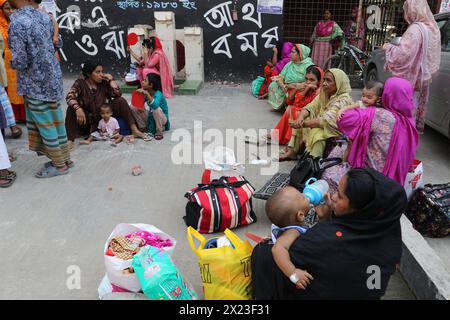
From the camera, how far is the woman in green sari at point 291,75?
227 inches

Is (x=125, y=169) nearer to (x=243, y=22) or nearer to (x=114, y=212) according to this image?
(x=114, y=212)

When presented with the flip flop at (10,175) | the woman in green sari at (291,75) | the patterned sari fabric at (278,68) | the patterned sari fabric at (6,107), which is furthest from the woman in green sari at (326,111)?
the patterned sari fabric at (6,107)

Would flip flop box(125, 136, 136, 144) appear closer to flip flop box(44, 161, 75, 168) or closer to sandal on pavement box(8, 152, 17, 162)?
flip flop box(44, 161, 75, 168)

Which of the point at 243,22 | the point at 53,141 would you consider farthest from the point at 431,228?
the point at 243,22

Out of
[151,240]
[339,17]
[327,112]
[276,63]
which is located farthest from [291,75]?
[151,240]

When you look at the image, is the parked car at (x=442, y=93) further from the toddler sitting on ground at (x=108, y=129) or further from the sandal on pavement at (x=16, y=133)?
the sandal on pavement at (x=16, y=133)

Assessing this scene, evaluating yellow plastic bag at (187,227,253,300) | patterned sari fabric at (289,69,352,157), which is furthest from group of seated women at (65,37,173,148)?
yellow plastic bag at (187,227,253,300)

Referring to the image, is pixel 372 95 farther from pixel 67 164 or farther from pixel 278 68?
pixel 278 68

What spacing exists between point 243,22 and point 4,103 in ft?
15.7

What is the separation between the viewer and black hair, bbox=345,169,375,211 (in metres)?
1.74

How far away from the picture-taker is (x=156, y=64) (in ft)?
22.5

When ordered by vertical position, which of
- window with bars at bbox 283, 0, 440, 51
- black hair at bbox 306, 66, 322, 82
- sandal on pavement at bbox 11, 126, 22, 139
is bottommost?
sandal on pavement at bbox 11, 126, 22, 139

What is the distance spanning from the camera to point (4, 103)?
459 centimetres

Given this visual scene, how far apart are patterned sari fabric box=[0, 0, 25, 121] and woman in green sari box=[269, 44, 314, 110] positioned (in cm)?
364
